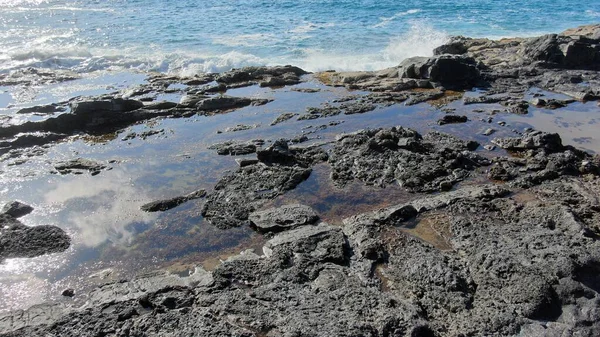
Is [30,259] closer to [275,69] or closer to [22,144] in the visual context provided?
[22,144]

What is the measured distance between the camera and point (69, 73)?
22.5 m

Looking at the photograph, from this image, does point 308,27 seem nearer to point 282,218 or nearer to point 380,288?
point 282,218

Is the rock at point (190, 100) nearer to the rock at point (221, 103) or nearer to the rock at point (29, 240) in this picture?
the rock at point (221, 103)

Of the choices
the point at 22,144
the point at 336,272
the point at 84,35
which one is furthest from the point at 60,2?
the point at 336,272

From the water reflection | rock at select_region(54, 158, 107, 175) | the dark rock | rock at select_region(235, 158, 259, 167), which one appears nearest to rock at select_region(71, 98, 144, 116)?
the dark rock

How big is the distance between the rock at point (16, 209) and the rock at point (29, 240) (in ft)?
1.16

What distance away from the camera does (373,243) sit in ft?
25.5

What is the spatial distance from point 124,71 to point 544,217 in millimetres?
21722

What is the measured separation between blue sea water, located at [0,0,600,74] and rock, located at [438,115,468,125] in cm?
1207

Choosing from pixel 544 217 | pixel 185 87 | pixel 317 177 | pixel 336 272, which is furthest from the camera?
pixel 185 87

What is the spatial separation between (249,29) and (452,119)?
24.9 metres

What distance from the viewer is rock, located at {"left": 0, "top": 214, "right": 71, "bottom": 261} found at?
8.46 m

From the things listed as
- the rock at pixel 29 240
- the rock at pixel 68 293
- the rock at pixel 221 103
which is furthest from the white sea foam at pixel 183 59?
the rock at pixel 68 293

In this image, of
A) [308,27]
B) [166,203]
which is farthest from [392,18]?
[166,203]
